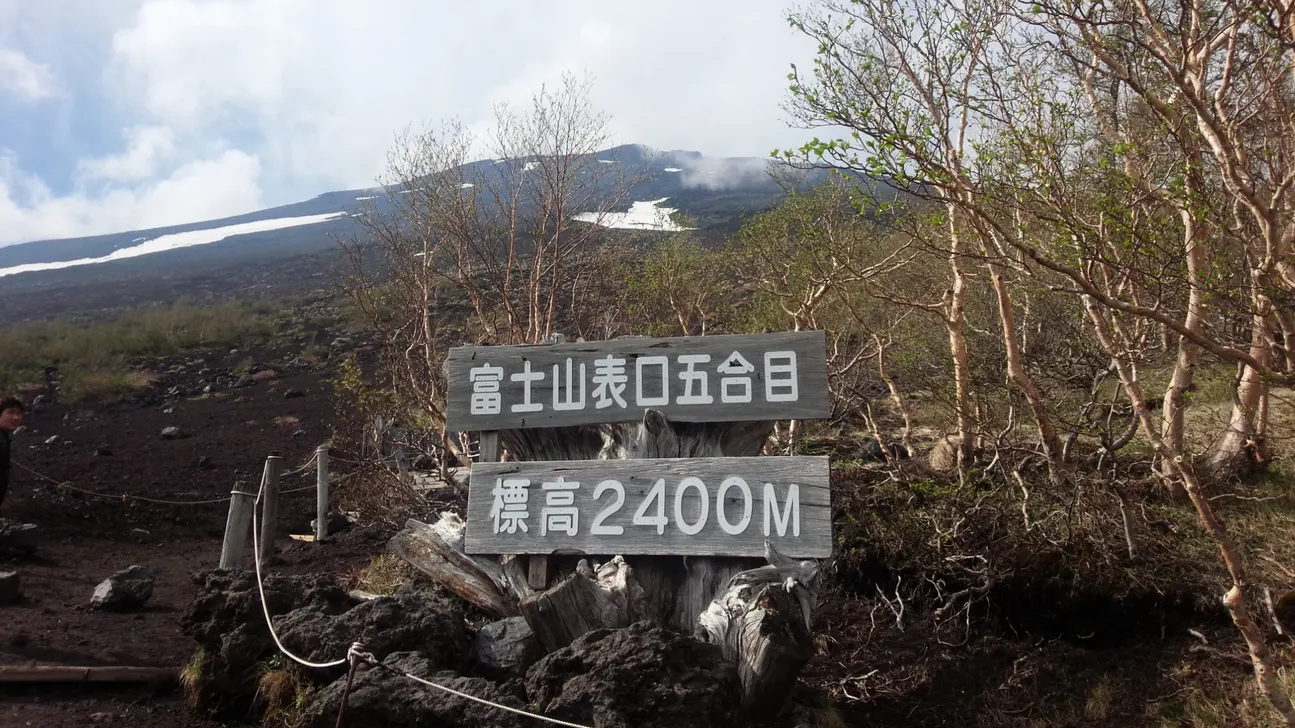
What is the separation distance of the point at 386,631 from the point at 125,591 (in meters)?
3.31

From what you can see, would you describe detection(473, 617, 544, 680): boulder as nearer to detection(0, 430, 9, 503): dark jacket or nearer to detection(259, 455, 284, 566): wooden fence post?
detection(0, 430, 9, 503): dark jacket

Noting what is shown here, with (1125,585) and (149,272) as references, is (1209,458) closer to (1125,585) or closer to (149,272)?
(1125,585)

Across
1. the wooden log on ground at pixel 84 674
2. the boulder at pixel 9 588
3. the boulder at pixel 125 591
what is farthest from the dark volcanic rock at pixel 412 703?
the boulder at pixel 9 588

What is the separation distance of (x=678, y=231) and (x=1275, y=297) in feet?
35.4

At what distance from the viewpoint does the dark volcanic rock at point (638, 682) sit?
316 cm

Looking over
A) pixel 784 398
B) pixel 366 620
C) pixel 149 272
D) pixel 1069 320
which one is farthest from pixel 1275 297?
→ pixel 149 272

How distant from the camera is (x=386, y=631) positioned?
3.84 metres

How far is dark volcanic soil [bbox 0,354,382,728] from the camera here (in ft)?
14.3

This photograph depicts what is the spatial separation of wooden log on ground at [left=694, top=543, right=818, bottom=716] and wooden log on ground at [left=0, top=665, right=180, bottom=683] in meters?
2.81

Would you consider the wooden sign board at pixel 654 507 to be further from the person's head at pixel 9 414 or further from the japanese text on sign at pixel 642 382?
the person's head at pixel 9 414

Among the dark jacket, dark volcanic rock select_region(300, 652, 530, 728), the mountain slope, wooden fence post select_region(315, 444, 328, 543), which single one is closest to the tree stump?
dark volcanic rock select_region(300, 652, 530, 728)

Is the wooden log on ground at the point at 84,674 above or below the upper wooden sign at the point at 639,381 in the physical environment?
below

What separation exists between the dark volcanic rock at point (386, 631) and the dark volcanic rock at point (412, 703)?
0.27 meters

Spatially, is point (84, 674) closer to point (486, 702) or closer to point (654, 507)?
point (486, 702)
